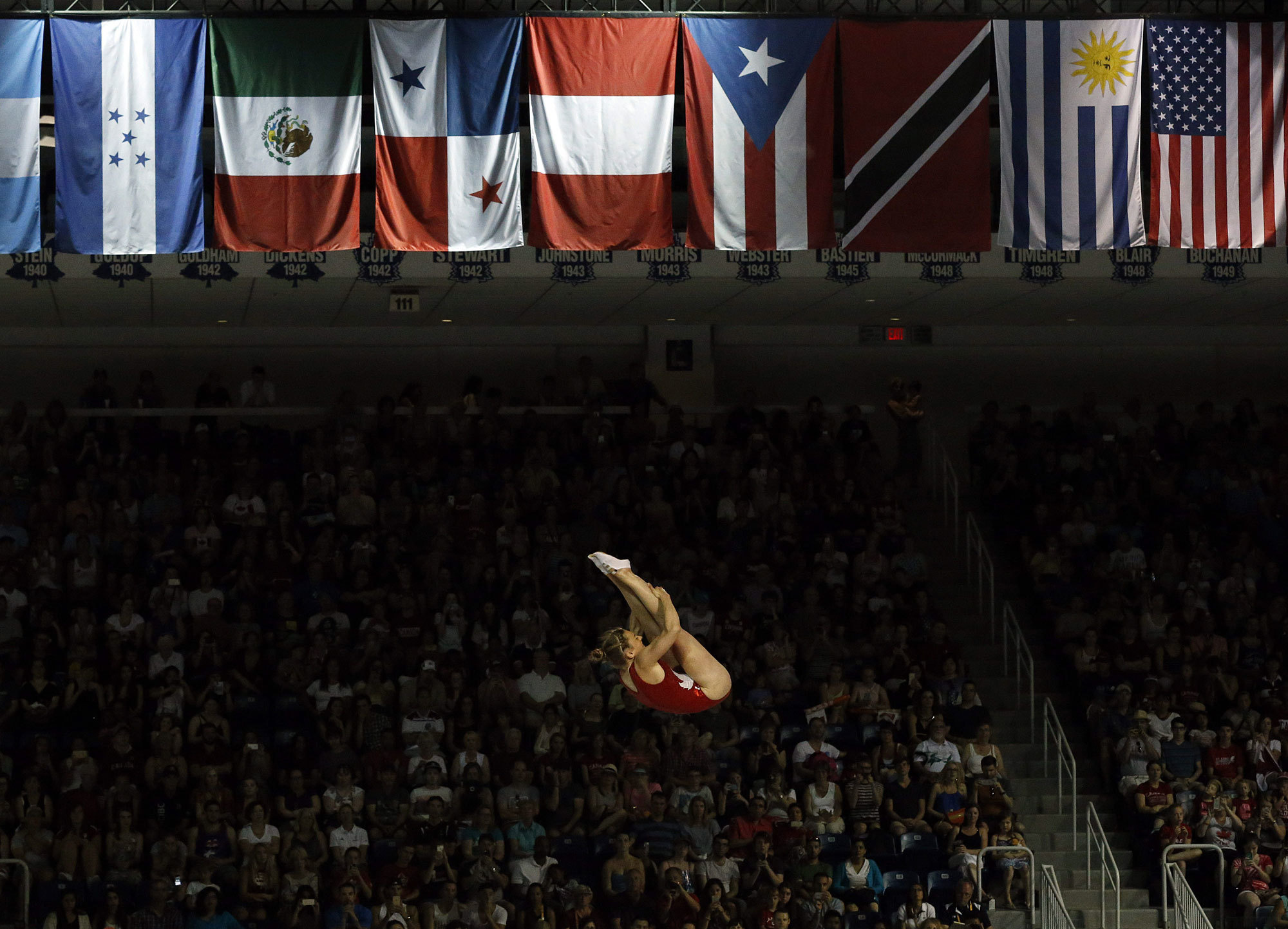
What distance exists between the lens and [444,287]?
2405 centimetres

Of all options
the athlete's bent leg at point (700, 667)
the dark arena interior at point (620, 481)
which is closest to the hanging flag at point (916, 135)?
the dark arena interior at point (620, 481)

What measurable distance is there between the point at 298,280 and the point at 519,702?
6.65 metres

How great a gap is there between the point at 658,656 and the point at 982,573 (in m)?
13.6

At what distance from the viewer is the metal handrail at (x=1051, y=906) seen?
18.5m

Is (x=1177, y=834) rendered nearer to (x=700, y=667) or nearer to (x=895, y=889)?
(x=895, y=889)

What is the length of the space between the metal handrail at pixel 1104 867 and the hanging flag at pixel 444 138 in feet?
30.3

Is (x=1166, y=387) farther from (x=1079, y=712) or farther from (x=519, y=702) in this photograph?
(x=519, y=702)

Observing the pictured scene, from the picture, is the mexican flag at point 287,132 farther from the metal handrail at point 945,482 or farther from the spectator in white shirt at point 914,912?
the metal handrail at point 945,482

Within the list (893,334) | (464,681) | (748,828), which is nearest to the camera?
(748,828)

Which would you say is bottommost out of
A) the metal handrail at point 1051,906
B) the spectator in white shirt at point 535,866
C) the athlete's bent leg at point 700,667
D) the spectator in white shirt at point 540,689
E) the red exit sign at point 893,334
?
the metal handrail at point 1051,906

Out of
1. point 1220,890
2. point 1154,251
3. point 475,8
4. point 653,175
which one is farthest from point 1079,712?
point 475,8

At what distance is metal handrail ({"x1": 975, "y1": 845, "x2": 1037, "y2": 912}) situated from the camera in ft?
61.2

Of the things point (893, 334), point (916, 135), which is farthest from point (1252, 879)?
point (893, 334)

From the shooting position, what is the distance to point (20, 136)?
17141 mm
